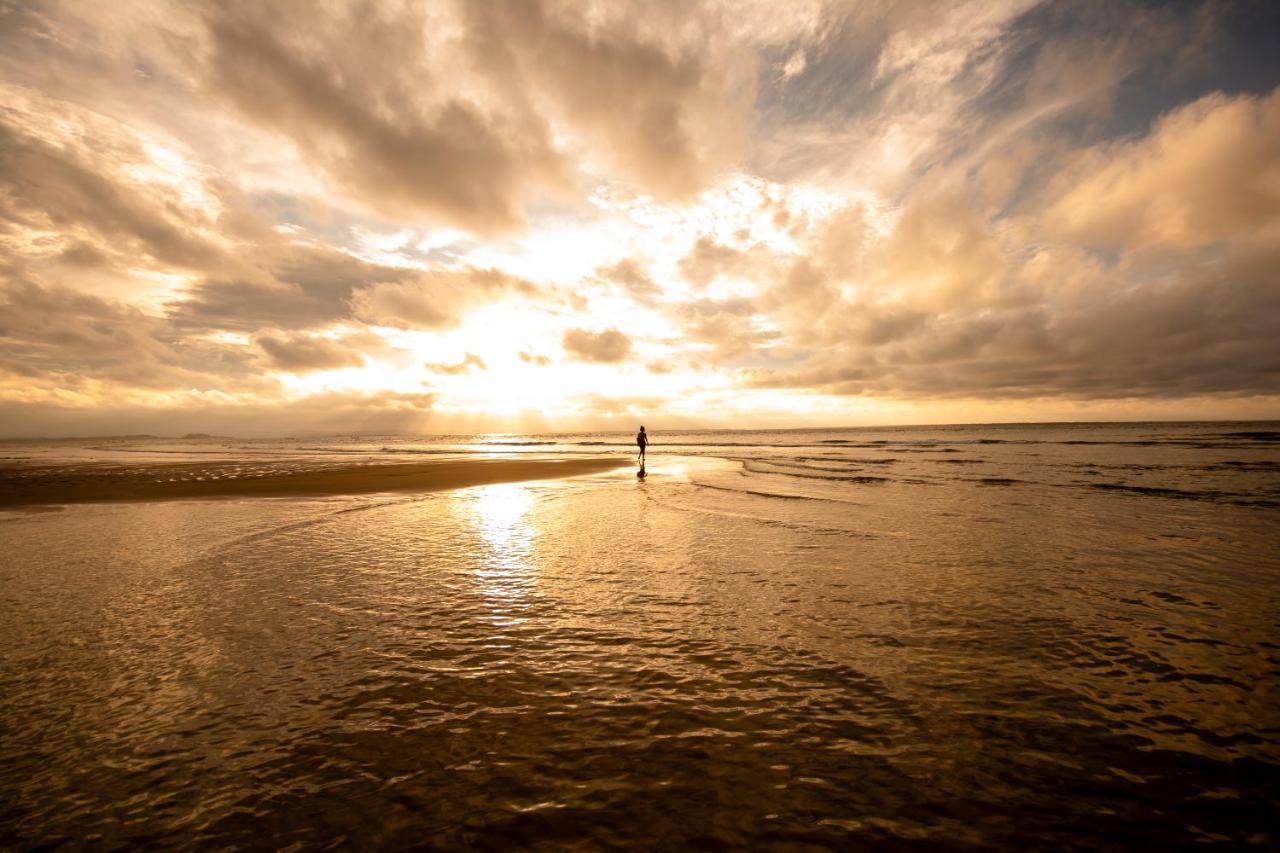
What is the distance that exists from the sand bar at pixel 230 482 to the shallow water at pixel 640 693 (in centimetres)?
1304

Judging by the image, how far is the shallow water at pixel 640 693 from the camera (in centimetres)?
436

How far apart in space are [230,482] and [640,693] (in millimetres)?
34131

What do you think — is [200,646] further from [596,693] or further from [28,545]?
[28,545]

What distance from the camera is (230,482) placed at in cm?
3064

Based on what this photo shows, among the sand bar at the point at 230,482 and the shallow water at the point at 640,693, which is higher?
the sand bar at the point at 230,482

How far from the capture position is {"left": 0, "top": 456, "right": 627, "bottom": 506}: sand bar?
25.4 m

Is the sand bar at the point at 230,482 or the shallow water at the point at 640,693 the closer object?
the shallow water at the point at 640,693

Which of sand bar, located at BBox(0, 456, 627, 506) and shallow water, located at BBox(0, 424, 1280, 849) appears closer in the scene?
shallow water, located at BBox(0, 424, 1280, 849)

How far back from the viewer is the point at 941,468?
38.9 meters

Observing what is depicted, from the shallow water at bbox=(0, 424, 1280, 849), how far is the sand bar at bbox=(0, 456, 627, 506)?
13041mm

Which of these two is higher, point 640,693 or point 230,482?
point 230,482

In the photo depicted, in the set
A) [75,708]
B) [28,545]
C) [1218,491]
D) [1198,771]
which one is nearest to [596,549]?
[75,708]

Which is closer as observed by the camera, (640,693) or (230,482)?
(640,693)

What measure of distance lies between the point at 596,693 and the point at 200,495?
2771 cm
